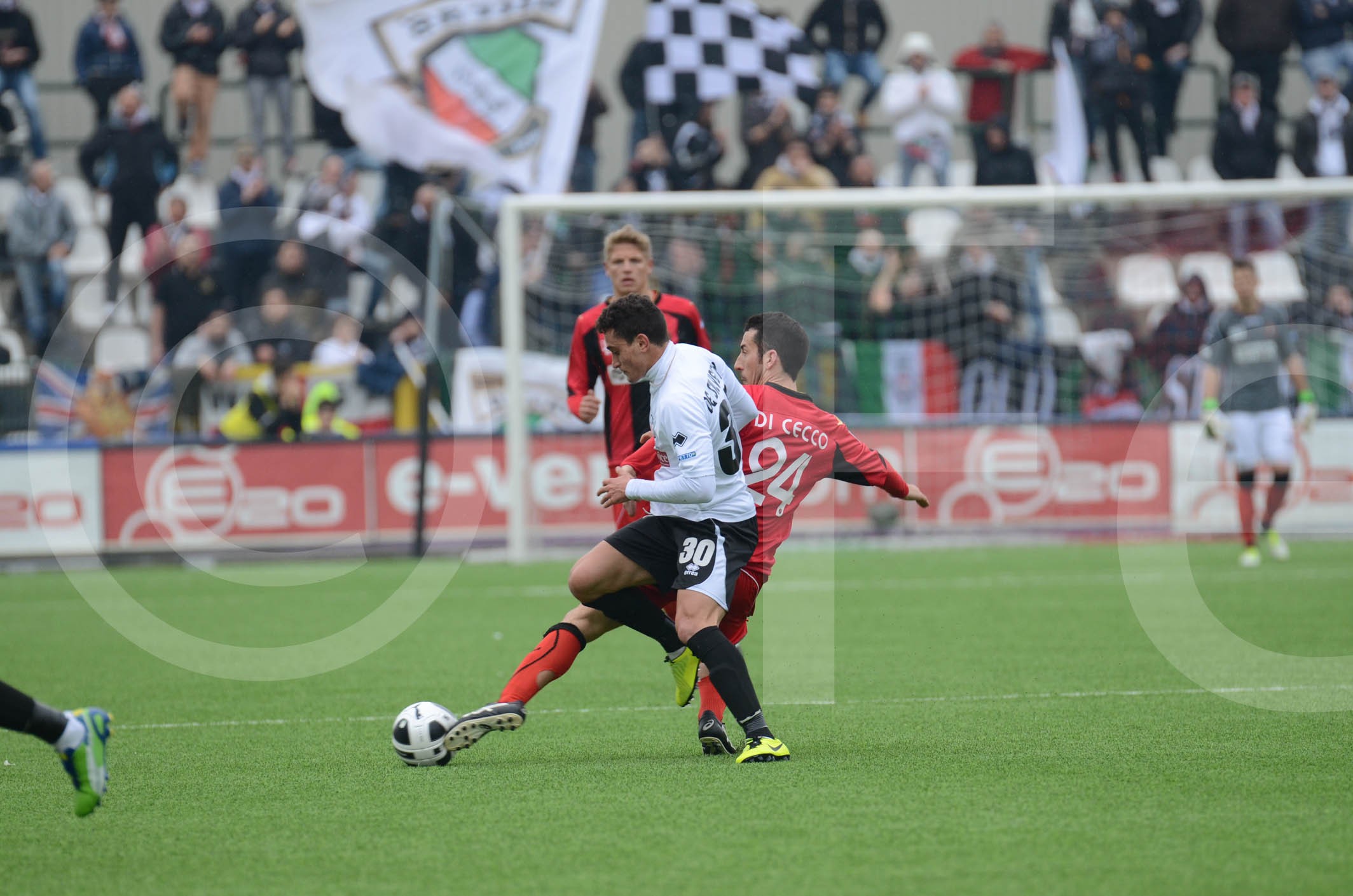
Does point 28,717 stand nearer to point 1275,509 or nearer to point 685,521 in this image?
point 685,521

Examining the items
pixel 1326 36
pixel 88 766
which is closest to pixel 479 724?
pixel 88 766

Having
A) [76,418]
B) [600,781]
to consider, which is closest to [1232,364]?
[600,781]

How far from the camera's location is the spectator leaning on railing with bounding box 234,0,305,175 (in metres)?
18.7

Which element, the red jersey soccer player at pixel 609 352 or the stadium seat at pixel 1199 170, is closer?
the red jersey soccer player at pixel 609 352

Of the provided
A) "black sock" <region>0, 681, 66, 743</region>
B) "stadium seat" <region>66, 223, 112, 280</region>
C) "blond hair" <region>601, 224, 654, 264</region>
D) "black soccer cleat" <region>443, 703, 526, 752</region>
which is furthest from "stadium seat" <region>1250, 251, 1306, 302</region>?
"black sock" <region>0, 681, 66, 743</region>

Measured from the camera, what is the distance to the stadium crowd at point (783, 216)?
17.3m

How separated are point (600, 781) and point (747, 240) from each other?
13.0m

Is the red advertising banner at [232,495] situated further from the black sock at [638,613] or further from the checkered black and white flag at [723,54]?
the black sock at [638,613]

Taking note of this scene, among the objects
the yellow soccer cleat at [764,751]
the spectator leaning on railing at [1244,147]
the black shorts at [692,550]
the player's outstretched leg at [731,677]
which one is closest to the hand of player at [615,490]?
the black shorts at [692,550]

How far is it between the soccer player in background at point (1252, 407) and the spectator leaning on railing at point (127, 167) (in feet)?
40.2

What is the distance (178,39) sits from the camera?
1894 centimetres

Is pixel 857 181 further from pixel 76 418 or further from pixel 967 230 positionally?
pixel 76 418

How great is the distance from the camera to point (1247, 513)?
13.9 metres

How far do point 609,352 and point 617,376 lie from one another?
0.26m
